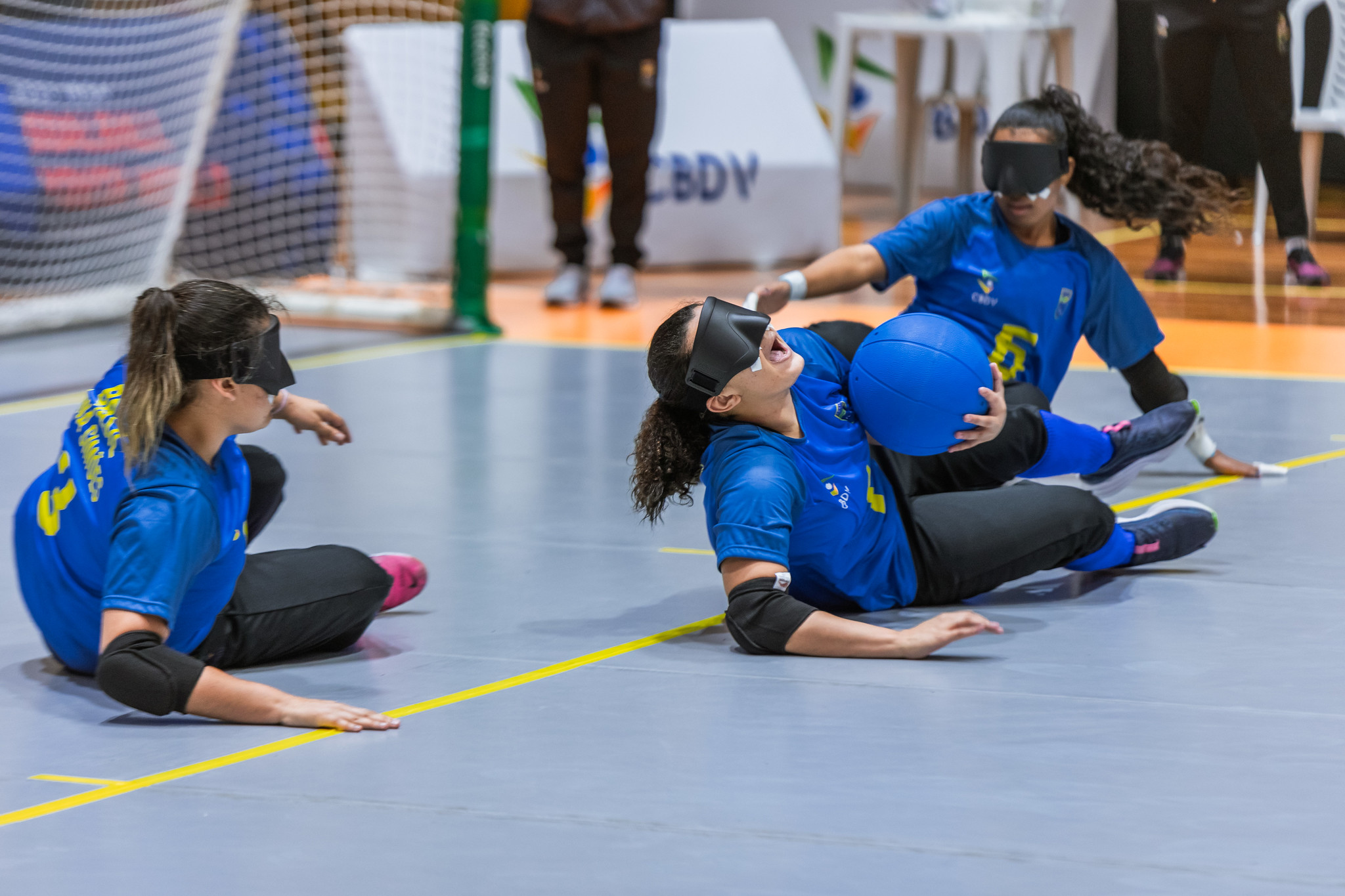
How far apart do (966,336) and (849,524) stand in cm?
51

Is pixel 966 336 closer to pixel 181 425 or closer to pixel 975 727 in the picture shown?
pixel 975 727

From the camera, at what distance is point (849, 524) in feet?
12.5

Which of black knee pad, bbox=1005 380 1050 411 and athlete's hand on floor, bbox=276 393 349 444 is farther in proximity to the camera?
black knee pad, bbox=1005 380 1050 411

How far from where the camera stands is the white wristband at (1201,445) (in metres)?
5.43

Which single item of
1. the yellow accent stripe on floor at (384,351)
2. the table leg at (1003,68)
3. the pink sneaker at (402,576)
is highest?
the table leg at (1003,68)

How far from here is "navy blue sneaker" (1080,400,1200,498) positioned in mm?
4496

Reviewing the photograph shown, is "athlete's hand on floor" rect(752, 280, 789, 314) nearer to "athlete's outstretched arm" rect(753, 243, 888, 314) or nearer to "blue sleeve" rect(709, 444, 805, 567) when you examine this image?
"athlete's outstretched arm" rect(753, 243, 888, 314)

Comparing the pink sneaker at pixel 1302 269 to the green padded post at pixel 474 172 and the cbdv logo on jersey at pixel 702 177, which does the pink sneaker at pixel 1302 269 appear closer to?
the cbdv logo on jersey at pixel 702 177

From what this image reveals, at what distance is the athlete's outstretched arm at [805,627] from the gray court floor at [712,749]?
0.06 metres

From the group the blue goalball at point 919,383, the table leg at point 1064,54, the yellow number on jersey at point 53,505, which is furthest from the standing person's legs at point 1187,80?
the yellow number on jersey at point 53,505

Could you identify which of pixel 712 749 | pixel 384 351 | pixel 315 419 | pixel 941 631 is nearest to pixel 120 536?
pixel 315 419

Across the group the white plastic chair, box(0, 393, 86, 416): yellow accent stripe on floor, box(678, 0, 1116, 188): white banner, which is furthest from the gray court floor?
box(678, 0, 1116, 188): white banner

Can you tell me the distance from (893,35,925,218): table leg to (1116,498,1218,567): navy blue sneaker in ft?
23.3

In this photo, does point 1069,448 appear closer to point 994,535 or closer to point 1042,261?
point 994,535
